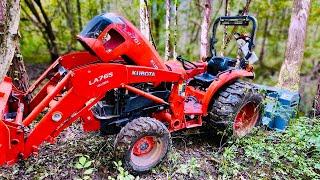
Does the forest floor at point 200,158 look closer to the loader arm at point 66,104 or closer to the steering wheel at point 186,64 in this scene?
the loader arm at point 66,104

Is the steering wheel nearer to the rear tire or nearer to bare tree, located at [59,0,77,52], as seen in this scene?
the rear tire

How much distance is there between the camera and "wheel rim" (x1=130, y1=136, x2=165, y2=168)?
147 inches

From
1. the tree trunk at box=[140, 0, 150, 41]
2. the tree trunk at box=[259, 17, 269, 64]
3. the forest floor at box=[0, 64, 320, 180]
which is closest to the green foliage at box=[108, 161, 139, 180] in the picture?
the forest floor at box=[0, 64, 320, 180]

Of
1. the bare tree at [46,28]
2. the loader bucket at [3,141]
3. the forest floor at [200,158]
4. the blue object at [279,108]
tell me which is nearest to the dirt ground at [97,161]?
the forest floor at [200,158]

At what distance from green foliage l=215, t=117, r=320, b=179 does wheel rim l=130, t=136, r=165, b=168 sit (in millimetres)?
792

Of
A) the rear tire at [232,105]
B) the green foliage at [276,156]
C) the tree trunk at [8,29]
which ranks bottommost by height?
the green foliage at [276,156]

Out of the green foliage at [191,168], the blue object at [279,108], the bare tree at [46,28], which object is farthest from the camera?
the bare tree at [46,28]

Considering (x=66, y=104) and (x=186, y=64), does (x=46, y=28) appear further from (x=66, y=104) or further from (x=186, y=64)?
(x=66, y=104)

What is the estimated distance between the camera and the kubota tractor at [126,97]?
327 cm

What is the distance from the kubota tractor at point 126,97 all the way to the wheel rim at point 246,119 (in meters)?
0.02

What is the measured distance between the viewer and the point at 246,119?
196 inches

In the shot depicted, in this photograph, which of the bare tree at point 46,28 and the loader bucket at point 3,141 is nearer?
the loader bucket at point 3,141

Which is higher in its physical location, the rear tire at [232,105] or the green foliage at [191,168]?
the rear tire at [232,105]

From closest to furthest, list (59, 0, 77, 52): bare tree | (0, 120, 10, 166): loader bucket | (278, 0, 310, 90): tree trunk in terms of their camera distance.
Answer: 1. (0, 120, 10, 166): loader bucket
2. (278, 0, 310, 90): tree trunk
3. (59, 0, 77, 52): bare tree
